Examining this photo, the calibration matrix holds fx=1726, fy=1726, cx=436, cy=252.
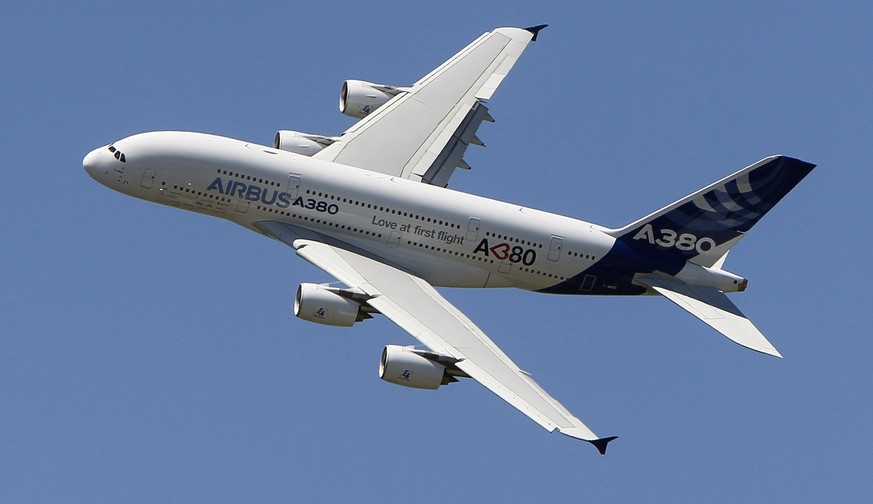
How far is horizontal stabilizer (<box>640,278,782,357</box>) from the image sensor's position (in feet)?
287

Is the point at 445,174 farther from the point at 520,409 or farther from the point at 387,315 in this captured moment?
the point at 520,409

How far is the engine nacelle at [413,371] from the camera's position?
83.4 meters

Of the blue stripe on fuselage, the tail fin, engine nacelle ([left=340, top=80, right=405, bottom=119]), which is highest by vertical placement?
engine nacelle ([left=340, top=80, right=405, bottom=119])

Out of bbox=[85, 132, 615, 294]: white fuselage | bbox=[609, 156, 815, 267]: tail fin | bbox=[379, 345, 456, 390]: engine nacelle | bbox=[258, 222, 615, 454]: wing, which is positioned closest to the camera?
bbox=[258, 222, 615, 454]: wing

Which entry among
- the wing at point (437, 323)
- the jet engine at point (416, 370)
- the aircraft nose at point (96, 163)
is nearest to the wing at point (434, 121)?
the wing at point (437, 323)

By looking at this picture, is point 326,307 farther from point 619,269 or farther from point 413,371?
point 619,269

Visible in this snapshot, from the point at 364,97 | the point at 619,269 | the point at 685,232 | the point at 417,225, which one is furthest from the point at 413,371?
the point at 364,97

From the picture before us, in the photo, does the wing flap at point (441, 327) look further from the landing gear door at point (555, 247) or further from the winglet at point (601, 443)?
the landing gear door at point (555, 247)

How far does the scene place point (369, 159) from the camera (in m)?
96.0

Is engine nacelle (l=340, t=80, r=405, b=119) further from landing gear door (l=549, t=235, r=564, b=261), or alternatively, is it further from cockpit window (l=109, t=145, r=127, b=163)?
cockpit window (l=109, t=145, r=127, b=163)

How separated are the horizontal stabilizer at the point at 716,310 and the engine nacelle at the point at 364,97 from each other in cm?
1903

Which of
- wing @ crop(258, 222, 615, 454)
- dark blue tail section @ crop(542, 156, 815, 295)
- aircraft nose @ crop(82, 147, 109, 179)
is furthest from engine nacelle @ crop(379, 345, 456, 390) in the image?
aircraft nose @ crop(82, 147, 109, 179)

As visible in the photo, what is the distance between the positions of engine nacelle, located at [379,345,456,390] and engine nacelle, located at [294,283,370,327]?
3643mm

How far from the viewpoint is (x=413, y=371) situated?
8331cm
